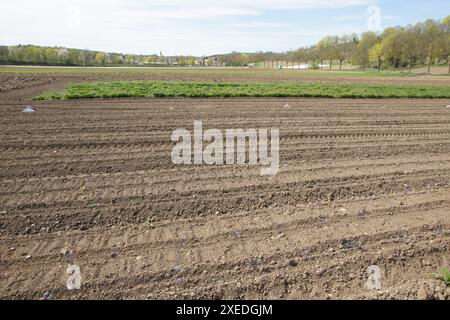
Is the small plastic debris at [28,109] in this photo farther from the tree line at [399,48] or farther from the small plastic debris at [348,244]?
the tree line at [399,48]

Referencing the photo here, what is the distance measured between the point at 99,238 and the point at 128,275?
962 millimetres

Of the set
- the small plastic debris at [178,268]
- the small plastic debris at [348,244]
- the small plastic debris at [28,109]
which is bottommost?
the small plastic debris at [178,268]

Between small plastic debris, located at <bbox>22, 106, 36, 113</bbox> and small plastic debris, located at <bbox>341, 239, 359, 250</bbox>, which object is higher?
small plastic debris, located at <bbox>22, 106, 36, 113</bbox>

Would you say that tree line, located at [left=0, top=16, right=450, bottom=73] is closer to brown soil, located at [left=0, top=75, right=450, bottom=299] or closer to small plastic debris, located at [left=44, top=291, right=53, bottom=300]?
brown soil, located at [left=0, top=75, right=450, bottom=299]

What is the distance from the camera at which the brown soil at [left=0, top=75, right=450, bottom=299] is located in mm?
3668

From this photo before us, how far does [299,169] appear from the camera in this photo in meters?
7.06

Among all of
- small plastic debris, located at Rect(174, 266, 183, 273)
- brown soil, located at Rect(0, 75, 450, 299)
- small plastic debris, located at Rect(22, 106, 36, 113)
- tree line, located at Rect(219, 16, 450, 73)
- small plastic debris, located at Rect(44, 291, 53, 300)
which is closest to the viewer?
small plastic debris, located at Rect(44, 291, 53, 300)

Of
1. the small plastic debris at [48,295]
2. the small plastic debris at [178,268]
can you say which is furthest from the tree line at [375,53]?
the small plastic debris at [48,295]

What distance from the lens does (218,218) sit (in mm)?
4996

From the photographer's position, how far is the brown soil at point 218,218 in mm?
3668

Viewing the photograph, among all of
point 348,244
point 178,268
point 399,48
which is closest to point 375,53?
point 399,48

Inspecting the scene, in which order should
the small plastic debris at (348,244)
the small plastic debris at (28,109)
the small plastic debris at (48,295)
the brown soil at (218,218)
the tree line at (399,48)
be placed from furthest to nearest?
the tree line at (399,48), the small plastic debris at (28,109), the small plastic debris at (348,244), the brown soil at (218,218), the small plastic debris at (48,295)

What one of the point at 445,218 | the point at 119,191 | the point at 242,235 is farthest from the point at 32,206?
the point at 445,218

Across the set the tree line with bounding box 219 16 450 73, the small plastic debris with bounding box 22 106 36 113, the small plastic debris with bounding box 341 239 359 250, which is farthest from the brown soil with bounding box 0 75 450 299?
the tree line with bounding box 219 16 450 73
